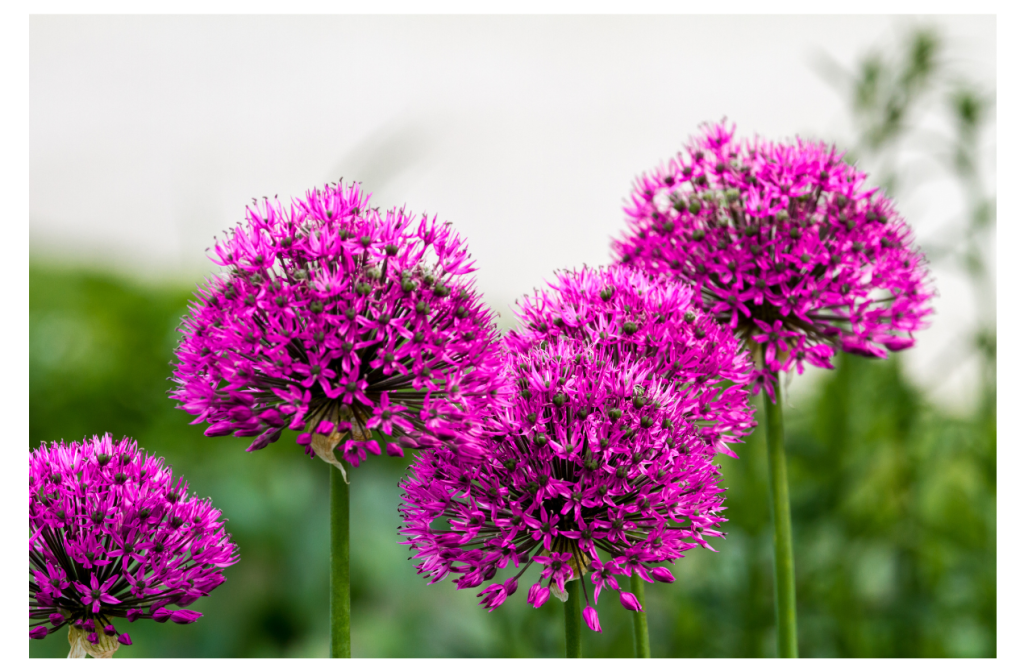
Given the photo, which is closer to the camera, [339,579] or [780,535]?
[339,579]

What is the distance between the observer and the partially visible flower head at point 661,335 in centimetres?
157

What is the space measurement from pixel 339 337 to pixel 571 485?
40 cm

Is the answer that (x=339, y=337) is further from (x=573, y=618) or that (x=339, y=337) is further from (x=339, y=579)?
(x=573, y=618)

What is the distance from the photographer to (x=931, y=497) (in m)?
4.57

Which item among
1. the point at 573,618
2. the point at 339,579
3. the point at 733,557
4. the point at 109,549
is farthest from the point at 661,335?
the point at 733,557

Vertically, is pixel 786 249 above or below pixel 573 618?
above

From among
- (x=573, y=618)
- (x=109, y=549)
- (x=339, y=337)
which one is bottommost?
(x=573, y=618)

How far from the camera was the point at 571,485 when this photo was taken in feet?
4.50

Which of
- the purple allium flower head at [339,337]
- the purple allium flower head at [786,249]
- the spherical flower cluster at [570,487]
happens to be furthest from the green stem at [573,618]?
the purple allium flower head at [786,249]

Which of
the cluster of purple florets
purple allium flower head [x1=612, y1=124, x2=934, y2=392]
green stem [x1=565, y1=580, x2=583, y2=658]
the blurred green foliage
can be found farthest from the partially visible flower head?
the blurred green foliage

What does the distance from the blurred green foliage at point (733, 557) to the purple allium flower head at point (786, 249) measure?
1324 mm

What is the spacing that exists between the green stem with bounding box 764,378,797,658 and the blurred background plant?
0.70m

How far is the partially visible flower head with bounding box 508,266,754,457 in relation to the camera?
5.16 ft

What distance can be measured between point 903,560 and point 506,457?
2783 mm
